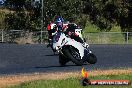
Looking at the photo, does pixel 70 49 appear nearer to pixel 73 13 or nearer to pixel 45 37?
pixel 45 37

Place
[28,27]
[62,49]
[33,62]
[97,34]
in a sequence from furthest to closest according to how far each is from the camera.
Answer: [28,27], [97,34], [33,62], [62,49]

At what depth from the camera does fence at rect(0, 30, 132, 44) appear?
44.3 meters

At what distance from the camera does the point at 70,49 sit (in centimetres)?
2000

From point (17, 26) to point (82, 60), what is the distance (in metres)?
28.8

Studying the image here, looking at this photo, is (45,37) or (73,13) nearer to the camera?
(45,37)

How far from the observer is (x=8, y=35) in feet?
149

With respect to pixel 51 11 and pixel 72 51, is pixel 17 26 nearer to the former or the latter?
pixel 51 11

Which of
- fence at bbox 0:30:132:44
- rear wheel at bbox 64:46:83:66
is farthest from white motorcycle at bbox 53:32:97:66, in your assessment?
fence at bbox 0:30:132:44

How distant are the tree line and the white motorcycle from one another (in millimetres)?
26598

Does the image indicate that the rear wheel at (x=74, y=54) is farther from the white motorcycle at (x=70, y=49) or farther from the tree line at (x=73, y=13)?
the tree line at (x=73, y=13)

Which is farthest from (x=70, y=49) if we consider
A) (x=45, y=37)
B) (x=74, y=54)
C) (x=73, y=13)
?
(x=73, y=13)

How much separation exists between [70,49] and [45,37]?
80.8 feet

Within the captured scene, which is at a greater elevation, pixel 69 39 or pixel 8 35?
pixel 69 39

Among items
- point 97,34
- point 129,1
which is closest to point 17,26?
point 97,34
